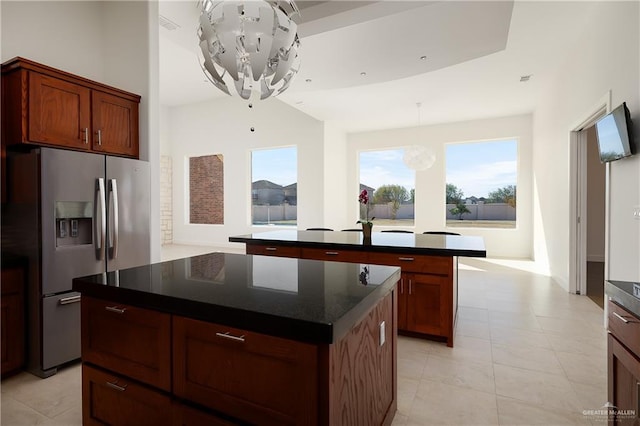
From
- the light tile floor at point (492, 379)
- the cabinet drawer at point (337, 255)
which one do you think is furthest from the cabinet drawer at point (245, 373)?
the cabinet drawer at point (337, 255)

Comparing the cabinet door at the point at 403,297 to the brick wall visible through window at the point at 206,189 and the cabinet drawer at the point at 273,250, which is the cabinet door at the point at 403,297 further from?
the brick wall visible through window at the point at 206,189

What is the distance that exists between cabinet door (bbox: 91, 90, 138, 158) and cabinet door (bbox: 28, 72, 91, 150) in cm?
7

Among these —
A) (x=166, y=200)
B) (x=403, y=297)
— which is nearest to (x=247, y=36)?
(x=403, y=297)

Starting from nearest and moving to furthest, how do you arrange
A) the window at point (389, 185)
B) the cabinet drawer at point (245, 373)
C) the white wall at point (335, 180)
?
1. the cabinet drawer at point (245, 373)
2. the white wall at point (335, 180)
3. the window at point (389, 185)

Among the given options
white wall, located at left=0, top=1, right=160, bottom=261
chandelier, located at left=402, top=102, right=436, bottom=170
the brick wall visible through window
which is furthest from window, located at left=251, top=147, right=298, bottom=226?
white wall, located at left=0, top=1, right=160, bottom=261

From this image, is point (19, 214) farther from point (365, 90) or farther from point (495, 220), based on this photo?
point (495, 220)

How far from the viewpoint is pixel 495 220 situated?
303 inches

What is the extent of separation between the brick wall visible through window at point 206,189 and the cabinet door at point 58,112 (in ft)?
21.4

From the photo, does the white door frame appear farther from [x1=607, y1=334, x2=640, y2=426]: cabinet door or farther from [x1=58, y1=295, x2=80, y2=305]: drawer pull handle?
[x1=58, y1=295, x2=80, y2=305]: drawer pull handle

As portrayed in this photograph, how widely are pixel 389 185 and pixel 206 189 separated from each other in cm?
509

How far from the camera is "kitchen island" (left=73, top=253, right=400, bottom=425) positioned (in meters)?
1.01

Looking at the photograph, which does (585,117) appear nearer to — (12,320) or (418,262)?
(418,262)

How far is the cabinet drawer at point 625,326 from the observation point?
3.74ft

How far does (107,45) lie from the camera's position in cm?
320
